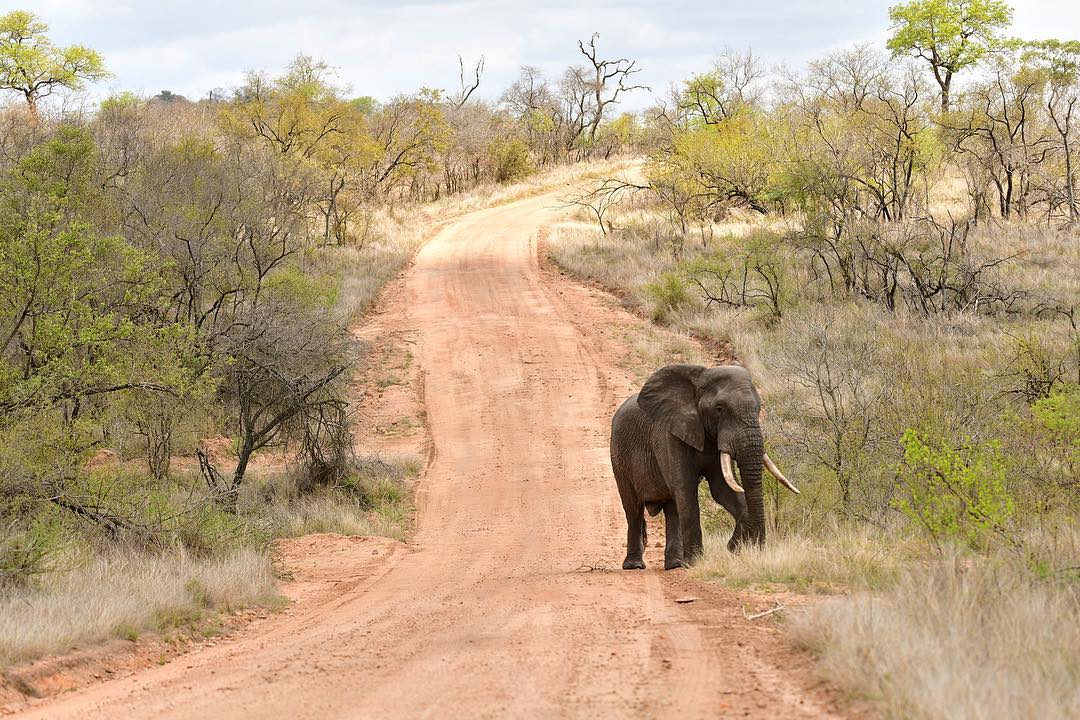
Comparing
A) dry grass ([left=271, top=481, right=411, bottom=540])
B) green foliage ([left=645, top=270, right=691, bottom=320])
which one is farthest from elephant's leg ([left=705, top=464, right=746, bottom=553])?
green foliage ([left=645, top=270, right=691, bottom=320])

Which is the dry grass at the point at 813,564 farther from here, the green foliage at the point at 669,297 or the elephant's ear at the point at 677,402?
the green foliage at the point at 669,297

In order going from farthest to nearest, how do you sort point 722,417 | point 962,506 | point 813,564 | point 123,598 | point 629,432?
1. point 629,432
2. point 722,417
3. point 962,506
4. point 813,564
5. point 123,598

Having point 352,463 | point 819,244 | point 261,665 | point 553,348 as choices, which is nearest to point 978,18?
point 819,244

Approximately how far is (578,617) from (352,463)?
9.69 metres

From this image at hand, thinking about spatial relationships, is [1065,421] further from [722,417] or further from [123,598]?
[123,598]

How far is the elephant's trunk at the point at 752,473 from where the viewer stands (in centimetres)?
1017

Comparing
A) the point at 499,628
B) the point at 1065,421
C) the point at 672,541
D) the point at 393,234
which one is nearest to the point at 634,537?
the point at 672,541

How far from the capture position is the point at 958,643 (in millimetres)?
5594

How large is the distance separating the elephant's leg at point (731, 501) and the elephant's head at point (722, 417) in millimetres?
27

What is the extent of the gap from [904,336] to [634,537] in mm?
11389

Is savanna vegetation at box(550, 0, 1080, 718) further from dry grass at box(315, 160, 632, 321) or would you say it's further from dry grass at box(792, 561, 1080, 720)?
dry grass at box(315, 160, 632, 321)

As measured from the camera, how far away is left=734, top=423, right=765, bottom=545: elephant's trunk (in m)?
10.2

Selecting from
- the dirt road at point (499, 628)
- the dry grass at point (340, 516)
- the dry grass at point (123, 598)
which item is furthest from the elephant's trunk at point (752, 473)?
the dry grass at point (340, 516)

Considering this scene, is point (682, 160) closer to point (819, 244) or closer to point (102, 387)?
point (819, 244)
